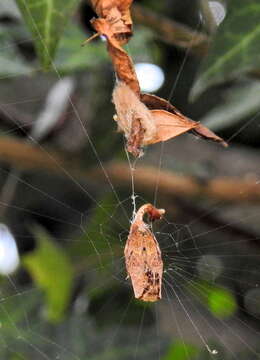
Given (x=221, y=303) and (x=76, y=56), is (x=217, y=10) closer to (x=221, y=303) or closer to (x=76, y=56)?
(x=76, y=56)

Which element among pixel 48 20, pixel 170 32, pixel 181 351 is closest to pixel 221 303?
pixel 181 351

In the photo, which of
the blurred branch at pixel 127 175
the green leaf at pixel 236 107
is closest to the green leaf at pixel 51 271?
the blurred branch at pixel 127 175

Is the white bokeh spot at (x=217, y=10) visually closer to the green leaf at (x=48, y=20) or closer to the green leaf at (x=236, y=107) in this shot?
the green leaf at (x=236, y=107)

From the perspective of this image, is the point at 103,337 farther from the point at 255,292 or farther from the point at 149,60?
the point at 149,60

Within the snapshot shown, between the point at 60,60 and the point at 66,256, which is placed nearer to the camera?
Answer: the point at 60,60

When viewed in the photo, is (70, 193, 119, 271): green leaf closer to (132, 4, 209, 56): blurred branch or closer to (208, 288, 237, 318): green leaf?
(208, 288, 237, 318): green leaf

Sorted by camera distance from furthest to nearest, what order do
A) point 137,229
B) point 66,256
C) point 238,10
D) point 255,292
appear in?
point 66,256 → point 255,292 → point 238,10 → point 137,229

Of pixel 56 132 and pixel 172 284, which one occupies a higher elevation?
pixel 56 132

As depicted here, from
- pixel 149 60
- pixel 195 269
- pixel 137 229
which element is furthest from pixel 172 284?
pixel 137 229
